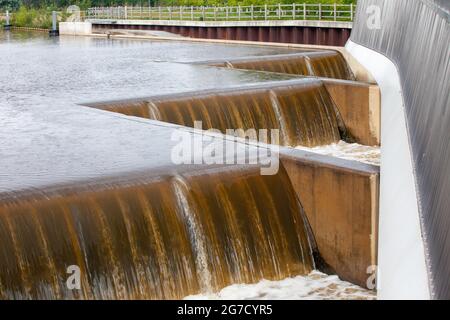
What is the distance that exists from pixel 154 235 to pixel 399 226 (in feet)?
8.82

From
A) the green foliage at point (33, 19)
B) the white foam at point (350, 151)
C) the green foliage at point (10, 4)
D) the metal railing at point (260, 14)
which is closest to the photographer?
the white foam at point (350, 151)

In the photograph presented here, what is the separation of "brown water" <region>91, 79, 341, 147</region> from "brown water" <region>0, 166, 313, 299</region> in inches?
189

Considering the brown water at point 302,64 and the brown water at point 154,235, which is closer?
the brown water at point 154,235

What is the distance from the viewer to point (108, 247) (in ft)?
27.0

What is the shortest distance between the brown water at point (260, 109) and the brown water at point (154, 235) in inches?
189

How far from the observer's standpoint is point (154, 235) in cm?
856

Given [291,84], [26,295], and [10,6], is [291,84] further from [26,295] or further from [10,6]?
[10,6]

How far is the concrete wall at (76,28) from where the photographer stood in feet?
156

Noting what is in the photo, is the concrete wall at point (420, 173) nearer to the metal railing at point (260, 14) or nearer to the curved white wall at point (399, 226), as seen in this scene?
the curved white wall at point (399, 226)

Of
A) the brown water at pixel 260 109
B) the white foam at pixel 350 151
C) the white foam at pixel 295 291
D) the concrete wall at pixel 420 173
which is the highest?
the concrete wall at pixel 420 173

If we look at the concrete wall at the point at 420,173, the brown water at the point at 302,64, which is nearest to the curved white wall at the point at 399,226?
the concrete wall at the point at 420,173

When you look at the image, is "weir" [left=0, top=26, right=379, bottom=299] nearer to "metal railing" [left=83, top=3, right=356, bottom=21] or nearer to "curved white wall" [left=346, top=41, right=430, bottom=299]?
"curved white wall" [left=346, top=41, right=430, bottom=299]

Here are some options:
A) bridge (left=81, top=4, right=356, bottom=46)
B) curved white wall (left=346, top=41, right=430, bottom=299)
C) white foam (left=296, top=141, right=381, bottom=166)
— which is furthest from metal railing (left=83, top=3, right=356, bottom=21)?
curved white wall (left=346, top=41, right=430, bottom=299)
